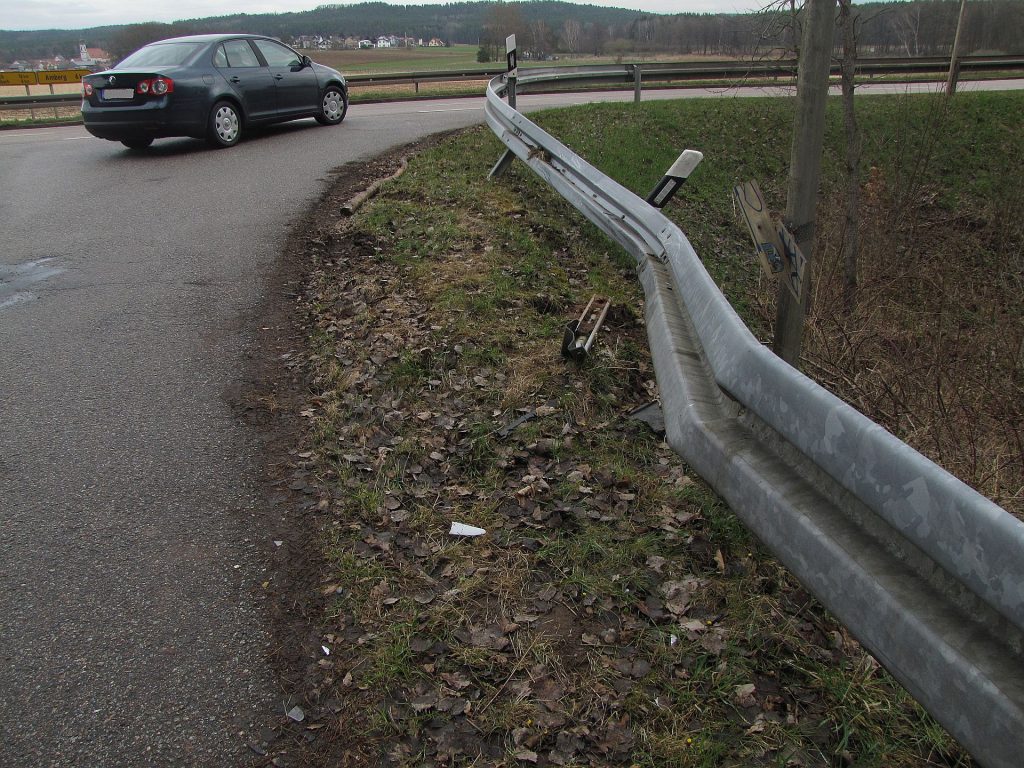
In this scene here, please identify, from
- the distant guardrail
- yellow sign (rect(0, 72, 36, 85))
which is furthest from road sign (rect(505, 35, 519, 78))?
yellow sign (rect(0, 72, 36, 85))

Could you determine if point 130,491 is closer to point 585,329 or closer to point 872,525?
point 585,329

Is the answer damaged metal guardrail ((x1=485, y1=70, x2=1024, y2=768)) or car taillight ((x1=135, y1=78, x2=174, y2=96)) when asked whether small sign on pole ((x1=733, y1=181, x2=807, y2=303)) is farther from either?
car taillight ((x1=135, y1=78, x2=174, y2=96))

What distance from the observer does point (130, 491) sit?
3.90 meters

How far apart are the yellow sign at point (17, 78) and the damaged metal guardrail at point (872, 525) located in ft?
94.9

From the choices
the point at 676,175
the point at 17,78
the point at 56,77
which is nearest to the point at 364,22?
the point at 56,77

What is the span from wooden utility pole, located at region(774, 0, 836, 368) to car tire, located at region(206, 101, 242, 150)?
10.6 meters

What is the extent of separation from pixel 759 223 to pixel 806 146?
1.93 feet

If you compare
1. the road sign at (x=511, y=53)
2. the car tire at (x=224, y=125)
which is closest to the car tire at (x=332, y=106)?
the car tire at (x=224, y=125)

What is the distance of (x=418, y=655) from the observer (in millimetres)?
2988

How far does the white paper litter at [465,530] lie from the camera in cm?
369

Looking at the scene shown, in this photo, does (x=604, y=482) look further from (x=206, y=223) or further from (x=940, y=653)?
(x=206, y=223)

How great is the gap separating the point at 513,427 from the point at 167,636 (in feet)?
6.75

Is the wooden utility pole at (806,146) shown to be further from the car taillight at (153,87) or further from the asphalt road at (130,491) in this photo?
the car taillight at (153,87)

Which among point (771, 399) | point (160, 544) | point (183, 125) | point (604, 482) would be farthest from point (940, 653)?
point (183, 125)
